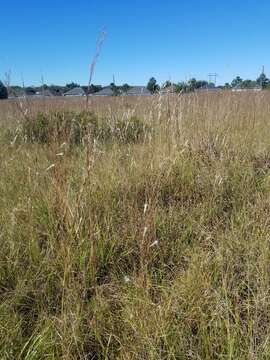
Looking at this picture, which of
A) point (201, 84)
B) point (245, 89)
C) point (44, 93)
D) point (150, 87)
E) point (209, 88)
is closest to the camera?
point (44, 93)

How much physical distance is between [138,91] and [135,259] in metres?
2.86

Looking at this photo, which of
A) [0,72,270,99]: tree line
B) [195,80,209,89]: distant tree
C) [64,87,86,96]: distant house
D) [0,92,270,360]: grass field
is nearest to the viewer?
[0,92,270,360]: grass field

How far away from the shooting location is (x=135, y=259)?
1799 millimetres

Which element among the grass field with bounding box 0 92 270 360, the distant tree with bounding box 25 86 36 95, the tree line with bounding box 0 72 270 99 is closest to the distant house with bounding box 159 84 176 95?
the tree line with bounding box 0 72 270 99

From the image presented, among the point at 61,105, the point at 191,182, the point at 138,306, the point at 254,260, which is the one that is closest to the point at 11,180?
the point at 61,105

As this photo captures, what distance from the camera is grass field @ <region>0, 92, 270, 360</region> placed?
4.07ft

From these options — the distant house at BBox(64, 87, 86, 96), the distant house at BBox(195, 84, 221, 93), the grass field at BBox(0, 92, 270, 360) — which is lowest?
the grass field at BBox(0, 92, 270, 360)

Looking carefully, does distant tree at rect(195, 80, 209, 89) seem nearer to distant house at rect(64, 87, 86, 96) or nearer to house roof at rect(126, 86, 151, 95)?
house roof at rect(126, 86, 151, 95)

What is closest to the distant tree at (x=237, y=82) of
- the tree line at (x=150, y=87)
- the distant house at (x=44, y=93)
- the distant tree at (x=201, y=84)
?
the tree line at (x=150, y=87)

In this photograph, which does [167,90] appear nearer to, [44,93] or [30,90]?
[44,93]

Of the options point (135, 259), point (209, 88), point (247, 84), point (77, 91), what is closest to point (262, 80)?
point (247, 84)

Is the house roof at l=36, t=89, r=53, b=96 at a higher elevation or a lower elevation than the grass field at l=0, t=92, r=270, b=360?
higher

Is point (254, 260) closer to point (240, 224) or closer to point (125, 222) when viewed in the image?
point (240, 224)

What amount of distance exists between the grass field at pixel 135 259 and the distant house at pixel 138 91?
102cm
